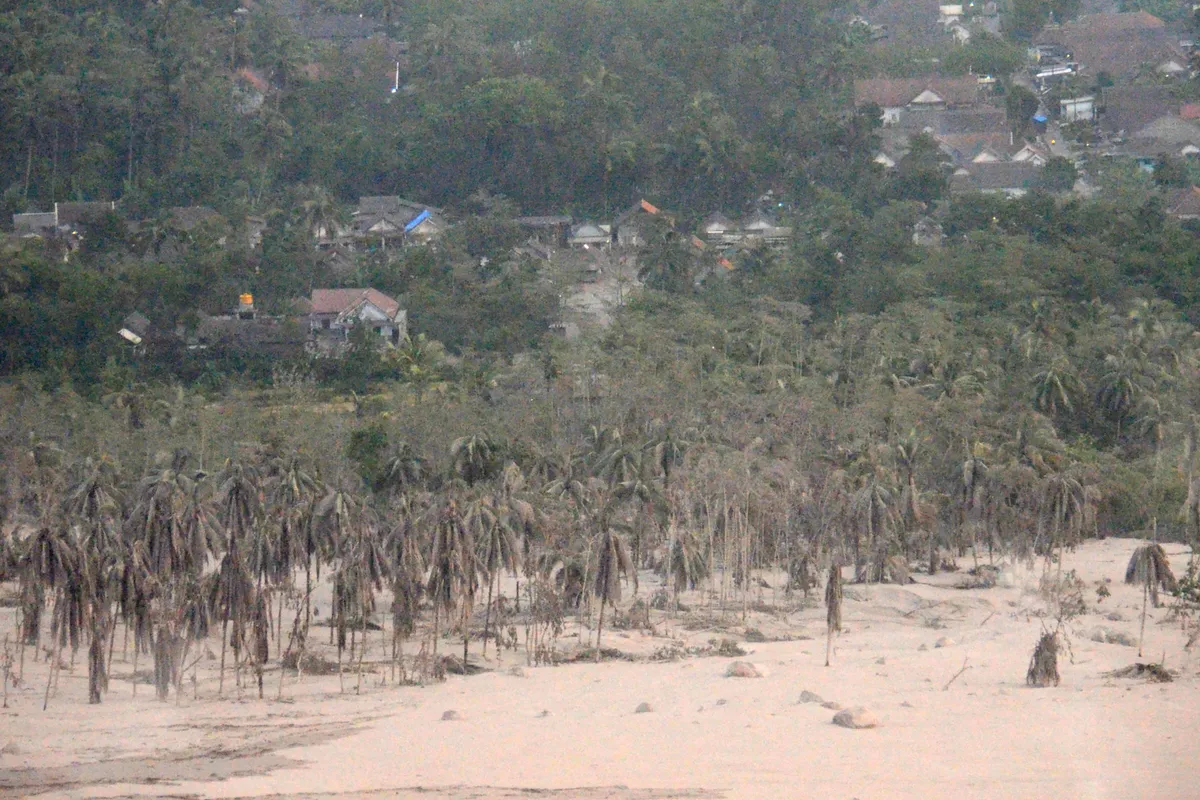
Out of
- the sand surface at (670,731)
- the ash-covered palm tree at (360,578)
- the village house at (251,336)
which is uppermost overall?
the village house at (251,336)

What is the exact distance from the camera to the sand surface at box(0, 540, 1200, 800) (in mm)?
23047

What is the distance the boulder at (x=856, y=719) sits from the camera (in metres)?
25.7

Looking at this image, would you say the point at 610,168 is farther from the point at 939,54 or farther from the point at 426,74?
the point at 939,54

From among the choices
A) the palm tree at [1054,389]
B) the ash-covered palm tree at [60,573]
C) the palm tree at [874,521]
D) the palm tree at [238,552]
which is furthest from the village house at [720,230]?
the ash-covered palm tree at [60,573]

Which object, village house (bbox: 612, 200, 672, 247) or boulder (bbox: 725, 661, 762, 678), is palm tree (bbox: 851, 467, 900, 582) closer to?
boulder (bbox: 725, 661, 762, 678)

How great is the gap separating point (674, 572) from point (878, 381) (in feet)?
52.3

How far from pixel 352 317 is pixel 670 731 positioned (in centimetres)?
4099

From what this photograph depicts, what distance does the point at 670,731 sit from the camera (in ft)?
85.7

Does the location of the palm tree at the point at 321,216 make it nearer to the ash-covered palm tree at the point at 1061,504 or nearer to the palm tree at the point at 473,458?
the palm tree at the point at 473,458

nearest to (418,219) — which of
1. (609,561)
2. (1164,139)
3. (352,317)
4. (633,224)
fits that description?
(633,224)

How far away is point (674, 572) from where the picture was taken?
1590 inches

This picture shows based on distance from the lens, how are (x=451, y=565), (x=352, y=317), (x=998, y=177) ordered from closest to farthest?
(x=451, y=565) → (x=352, y=317) → (x=998, y=177)

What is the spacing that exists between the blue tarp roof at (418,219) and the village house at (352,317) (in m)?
9.56

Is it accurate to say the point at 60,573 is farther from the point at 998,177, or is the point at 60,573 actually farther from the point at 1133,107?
the point at 1133,107
